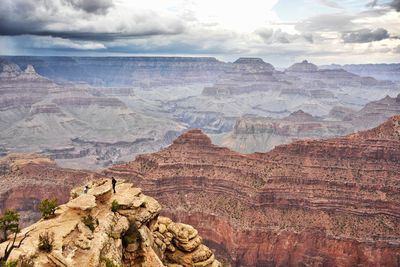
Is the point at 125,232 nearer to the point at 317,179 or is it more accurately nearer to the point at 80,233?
the point at 80,233

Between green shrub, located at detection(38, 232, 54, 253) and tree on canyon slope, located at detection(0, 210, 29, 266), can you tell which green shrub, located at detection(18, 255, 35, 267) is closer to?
tree on canyon slope, located at detection(0, 210, 29, 266)

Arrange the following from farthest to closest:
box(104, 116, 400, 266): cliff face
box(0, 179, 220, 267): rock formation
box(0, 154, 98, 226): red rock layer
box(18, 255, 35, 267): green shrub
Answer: box(0, 154, 98, 226): red rock layer
box(104, 116, 400, 266): cliff face
box(0, 179, 220, 267): rock formation
box(18, 255, 35, 267): green shrub

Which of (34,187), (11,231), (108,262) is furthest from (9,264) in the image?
(34,187)

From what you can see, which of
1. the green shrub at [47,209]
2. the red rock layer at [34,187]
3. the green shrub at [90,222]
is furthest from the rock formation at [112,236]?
the red rock layer at [34,187]

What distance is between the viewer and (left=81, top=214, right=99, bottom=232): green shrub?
3912 cm

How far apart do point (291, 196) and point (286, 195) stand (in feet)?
4.09

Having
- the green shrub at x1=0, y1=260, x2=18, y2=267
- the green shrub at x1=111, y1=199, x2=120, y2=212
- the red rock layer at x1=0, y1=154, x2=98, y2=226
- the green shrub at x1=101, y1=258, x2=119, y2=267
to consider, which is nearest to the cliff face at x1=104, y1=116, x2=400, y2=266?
the red rock layer at x1=0, y1=154, x2=98, y2=226

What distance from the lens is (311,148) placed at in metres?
116

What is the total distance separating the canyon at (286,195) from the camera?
97812 millimetres

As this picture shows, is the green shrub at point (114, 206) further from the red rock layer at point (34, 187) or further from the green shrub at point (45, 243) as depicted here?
Answer: the red rock layer at point (34, 187)

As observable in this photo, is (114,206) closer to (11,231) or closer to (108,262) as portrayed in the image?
(11,231)

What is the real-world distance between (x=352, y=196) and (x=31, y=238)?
3304 inches

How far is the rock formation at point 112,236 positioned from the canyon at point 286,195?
5404 centimetres

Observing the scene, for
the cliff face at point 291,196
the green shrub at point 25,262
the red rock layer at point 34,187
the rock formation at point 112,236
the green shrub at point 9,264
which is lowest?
the red rock layer at point 34,187
